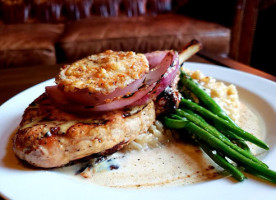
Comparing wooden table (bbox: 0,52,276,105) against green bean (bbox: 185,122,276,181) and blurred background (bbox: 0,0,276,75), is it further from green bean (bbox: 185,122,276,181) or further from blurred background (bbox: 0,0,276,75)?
blurred background (bbox: 0,0,276,75)

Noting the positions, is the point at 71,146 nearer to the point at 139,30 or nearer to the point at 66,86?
the point at 66,86

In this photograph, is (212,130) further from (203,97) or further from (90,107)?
(90,107)

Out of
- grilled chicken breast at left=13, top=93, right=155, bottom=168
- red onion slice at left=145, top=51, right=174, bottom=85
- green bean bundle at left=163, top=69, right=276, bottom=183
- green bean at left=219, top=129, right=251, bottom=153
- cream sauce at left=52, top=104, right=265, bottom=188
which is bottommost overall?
cream sauce at left=52, top=104, right=265, bottom=188

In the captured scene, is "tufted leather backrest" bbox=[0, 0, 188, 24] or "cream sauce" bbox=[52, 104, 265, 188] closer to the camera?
"cream sauce" bbox=[52, 104, 265, 188]

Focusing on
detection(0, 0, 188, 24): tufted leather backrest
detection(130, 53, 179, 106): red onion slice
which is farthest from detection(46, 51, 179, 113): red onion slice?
detection(0, 0, 188, 24): tufted leather backrest

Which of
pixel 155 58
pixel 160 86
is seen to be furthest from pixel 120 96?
pixel 155 58

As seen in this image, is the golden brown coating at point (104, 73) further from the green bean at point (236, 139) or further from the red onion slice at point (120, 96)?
the green bean at point (236, 139)

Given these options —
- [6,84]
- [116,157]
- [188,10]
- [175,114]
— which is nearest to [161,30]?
[188,10]
